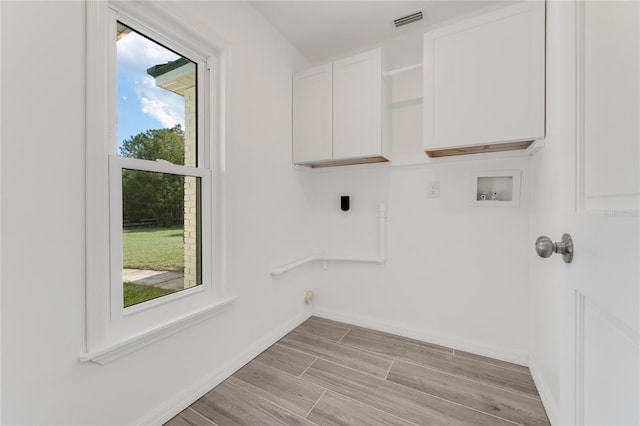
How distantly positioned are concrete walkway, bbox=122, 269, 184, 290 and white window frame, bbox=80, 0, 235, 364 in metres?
0.06

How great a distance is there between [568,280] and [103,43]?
1894 mm

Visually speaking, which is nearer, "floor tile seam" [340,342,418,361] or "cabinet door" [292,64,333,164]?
"floor tile seam" [340,342,418,361]

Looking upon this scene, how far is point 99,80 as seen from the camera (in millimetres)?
1087

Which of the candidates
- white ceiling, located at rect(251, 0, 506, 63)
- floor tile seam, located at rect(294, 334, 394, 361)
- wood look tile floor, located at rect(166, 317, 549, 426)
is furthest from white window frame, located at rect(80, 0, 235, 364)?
floor tile seam, located at rect(294, 334, 394, 361)

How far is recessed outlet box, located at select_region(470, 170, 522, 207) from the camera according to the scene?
5.93 feet

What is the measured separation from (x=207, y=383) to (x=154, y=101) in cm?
168

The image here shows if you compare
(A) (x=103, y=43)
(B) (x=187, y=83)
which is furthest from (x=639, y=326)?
(B) (x=187, y=83)

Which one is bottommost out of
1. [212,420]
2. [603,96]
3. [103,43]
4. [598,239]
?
[212,420]

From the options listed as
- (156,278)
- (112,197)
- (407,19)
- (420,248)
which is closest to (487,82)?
(407,19)

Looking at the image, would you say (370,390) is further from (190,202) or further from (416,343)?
(190,202)

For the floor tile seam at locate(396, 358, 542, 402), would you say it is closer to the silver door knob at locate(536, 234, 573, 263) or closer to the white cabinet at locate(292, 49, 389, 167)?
the silver door knob at locate(536, 234, 573, 263)

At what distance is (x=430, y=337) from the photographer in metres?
2.09

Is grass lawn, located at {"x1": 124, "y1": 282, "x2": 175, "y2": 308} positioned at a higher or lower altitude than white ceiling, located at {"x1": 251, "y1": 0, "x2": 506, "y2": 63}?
lower

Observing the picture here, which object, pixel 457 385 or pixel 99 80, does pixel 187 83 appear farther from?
pixel 457 385
